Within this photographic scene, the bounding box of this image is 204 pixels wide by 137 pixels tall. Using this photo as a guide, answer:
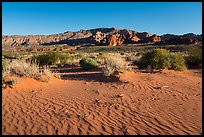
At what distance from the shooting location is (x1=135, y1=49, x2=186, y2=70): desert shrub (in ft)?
54.0

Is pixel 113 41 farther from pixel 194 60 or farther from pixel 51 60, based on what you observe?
pixel 194 60

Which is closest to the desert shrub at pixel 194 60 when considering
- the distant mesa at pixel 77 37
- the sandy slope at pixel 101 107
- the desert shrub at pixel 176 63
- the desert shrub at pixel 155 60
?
the desert shrub at pixel 176 63

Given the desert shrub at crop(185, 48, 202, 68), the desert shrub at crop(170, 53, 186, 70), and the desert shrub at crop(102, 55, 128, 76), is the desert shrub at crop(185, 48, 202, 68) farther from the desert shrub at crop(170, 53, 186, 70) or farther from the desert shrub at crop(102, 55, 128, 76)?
the desert shrub at crop(102, 55, 128, 76)

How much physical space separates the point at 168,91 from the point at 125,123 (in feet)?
14.5

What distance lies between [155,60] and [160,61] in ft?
1.27

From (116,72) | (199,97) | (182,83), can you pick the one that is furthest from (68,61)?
(199,97)

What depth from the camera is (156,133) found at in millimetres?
5773

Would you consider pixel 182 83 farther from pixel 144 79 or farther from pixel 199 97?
pixel 199 97

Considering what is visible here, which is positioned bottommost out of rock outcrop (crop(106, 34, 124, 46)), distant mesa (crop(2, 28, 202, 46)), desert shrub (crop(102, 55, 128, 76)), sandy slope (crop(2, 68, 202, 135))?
sandy slope (crop(2, 68, 202, 135))

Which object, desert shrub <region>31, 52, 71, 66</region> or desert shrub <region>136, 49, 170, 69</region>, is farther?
desert shrub <region>31, 52, 71, 66</region>

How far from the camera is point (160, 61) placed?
54.4 ft

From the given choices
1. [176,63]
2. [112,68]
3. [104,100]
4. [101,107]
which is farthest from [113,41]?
[101,107]

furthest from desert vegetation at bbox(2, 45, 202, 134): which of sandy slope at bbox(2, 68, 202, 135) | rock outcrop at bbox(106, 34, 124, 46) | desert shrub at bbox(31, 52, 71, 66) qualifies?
rock outcrop at bbox(106, 34, 124, 46)

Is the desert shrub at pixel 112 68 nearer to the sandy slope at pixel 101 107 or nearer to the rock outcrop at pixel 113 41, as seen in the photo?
the sandy slope at pixel 101 107
